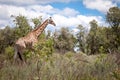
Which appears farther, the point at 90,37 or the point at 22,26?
the point at 90,37

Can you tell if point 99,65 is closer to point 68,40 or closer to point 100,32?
point 100,32

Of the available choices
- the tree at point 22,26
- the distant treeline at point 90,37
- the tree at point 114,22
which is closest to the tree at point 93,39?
the distant treeline at point 90,37

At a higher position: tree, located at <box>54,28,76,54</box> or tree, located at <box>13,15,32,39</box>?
tree, located at <box>13,15,32,39</box>

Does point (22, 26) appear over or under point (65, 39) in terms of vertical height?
over

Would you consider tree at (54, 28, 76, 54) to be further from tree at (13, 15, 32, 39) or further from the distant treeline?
tree at (13, 15, 32, 39)

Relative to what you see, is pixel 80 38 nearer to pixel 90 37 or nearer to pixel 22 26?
pixel 90 37

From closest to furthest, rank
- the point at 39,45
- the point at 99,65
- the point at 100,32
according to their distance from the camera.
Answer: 1. the point at 99,65
2. the point at 39,45
3. the point at 100,32

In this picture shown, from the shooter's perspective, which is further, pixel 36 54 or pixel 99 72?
pixel 36 54

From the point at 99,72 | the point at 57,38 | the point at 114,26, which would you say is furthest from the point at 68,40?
the point at 99,72

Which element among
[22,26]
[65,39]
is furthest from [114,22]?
[22,26]

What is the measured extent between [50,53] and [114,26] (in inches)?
1991

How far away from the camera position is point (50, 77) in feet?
24.9

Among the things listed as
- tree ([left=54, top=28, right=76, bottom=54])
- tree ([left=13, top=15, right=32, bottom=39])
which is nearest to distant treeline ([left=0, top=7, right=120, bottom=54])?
tree ([left=54, top=28, right=76, bottom=54])

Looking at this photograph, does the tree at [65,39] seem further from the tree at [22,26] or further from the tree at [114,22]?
the tree at [22,26]
